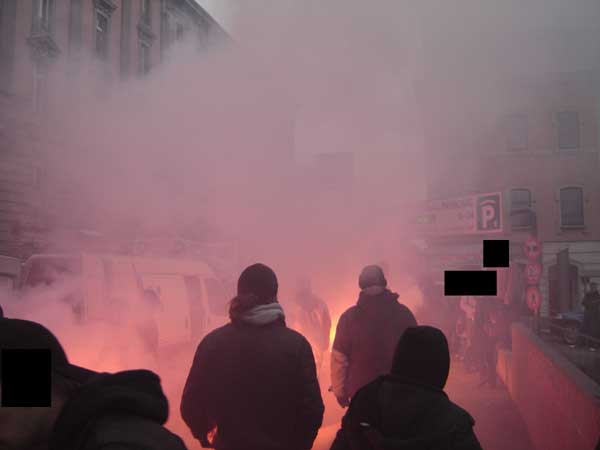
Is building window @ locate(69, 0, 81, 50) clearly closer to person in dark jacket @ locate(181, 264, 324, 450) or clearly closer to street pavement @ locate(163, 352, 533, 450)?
street pavement @ locate(163, 352, 533, 450)

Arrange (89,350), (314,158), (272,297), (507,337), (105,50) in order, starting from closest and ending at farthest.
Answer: (272,297), (89,350), (507,337), (105,50), (314,158)

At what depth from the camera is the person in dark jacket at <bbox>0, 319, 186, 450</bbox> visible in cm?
86

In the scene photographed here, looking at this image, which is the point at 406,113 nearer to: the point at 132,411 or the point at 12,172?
the point at 12,172

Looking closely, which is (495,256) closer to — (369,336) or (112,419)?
(369,336)

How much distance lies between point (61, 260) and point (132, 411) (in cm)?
441

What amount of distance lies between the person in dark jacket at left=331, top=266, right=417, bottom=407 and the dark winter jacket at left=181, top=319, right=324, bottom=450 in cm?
96

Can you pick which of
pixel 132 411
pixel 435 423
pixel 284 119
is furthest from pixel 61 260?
pixel 284 119

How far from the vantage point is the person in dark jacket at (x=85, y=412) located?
0.86 m

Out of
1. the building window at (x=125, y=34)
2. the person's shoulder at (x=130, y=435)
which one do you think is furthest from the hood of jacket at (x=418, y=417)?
the building window at (x=125, y=34)

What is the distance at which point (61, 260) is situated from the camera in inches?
195

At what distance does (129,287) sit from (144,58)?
519cm

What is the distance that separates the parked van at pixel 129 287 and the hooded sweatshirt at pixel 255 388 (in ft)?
8.73

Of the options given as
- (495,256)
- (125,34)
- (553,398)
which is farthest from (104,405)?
(125,34)

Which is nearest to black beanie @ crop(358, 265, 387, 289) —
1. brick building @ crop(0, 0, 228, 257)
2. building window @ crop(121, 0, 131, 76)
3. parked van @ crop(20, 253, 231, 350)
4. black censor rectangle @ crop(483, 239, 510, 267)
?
parked van @ crop(20, 253, 231, 350)
